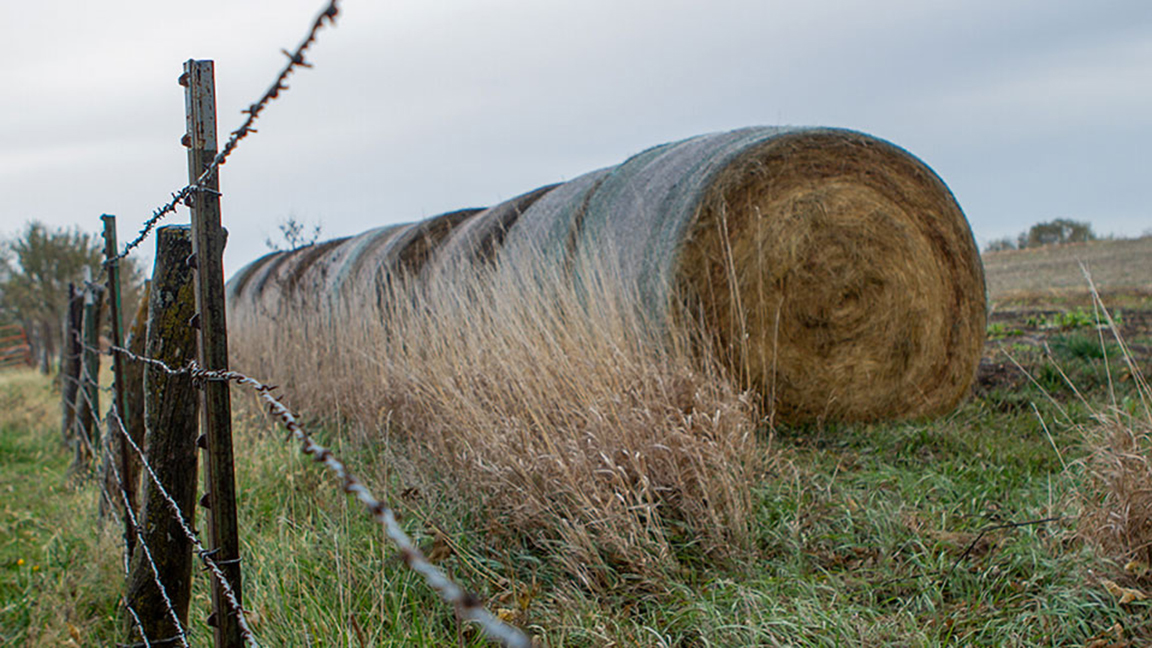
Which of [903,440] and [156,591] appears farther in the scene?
[903,440]

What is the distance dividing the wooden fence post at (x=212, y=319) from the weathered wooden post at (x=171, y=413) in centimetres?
59

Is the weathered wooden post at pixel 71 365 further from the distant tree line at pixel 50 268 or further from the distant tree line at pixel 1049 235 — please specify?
the distant tree line at pixel 1049 235

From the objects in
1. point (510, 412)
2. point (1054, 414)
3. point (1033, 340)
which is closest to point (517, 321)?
point (510, 412)

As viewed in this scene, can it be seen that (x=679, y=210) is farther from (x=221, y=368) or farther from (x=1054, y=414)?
(x=221, y=368)

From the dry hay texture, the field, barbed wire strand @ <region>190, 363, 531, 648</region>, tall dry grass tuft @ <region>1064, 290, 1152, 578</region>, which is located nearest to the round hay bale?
the dry hay texture

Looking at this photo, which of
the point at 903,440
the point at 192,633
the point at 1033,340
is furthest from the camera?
the point at 1033,340

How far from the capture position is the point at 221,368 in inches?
70.6

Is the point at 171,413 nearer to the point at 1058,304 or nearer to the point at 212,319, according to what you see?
the point at 212,319

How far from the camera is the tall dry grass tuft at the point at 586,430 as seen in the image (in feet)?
10.5

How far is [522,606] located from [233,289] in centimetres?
1596

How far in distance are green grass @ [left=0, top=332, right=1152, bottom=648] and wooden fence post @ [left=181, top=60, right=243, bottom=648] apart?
1.15ft

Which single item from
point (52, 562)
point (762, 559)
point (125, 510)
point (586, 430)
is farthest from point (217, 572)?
point (52, 562)

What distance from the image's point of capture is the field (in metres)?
2.64

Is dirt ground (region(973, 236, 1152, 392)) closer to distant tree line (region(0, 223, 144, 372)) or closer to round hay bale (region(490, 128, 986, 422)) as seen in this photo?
round hay bale (region(490, 128, 986, 422))
